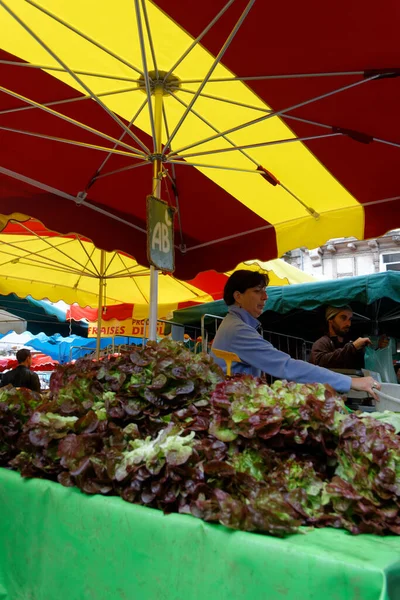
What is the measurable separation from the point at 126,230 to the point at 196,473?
342 cm

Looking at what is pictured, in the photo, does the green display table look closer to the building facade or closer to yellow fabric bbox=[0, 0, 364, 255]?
yellow fabric bbox=[0, 0, 364, 255]

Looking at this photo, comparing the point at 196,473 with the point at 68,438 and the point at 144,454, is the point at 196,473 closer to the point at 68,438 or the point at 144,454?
the point at 144,454

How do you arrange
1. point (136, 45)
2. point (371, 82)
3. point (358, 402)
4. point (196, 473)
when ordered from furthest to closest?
point (358, 402) < point (136, 45) < point (371, 82) < point (196, 473)

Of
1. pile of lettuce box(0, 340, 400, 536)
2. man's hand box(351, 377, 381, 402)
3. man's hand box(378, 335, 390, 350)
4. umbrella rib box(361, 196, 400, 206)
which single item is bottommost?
pile of lettuce box(0, 340, 400, 536)

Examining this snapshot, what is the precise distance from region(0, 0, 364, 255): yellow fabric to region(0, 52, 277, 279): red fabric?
0.46 feet

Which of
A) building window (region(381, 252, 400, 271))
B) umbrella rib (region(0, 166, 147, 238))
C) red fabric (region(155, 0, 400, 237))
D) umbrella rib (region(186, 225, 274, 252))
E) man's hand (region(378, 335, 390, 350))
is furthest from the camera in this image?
building window (region(381, 252, 400, 271))

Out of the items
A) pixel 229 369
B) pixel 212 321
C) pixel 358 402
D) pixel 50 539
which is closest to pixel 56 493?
pixel 50 539

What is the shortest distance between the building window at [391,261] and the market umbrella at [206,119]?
18678 millimetres

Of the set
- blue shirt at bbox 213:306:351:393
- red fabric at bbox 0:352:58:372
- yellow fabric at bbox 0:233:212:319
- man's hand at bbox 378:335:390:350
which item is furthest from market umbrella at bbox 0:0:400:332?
red fabric at bbox 0:352:58:372

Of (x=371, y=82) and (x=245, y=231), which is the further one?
(x=245, y=231)

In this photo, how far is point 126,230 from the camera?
4.41 meters

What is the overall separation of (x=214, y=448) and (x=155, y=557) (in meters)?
0.32

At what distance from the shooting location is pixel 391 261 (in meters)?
21.5

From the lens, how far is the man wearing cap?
12.2ft
